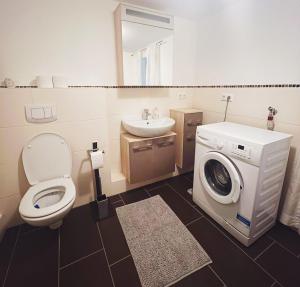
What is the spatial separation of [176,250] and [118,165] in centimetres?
117

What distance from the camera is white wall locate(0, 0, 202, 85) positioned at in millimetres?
1468

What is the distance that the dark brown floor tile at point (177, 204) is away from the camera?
1.72 metres

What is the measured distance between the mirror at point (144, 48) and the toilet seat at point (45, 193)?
3.80 ft

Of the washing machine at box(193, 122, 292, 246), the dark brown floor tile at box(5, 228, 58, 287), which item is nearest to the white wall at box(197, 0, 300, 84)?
the washing machine at box(193, 122, 292, 246)

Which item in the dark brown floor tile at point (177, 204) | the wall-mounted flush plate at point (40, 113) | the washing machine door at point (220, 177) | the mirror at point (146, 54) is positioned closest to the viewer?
the washing machine door at point (220, 177)

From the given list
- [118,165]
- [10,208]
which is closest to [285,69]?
[118,165]

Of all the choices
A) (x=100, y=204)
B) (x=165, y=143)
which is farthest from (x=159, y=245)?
(x=165, y=143)

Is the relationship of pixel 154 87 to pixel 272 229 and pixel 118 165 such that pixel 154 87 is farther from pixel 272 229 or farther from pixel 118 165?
pixel 272 229

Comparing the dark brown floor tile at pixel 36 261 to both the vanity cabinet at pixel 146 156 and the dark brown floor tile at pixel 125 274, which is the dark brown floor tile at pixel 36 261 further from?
the vanity cabinet at pixel 146 156

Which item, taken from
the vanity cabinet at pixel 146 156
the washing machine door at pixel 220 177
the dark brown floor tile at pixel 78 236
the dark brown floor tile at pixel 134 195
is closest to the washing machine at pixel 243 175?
the washing machine door at pixel 220 177

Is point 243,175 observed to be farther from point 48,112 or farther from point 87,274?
point 48,112

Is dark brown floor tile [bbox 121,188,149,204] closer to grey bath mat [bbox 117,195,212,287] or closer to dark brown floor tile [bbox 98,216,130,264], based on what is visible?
grey bath mat [bbox 117,195,212,287]

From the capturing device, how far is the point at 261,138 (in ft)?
4.17

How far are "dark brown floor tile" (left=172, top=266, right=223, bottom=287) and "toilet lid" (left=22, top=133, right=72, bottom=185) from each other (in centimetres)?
126
